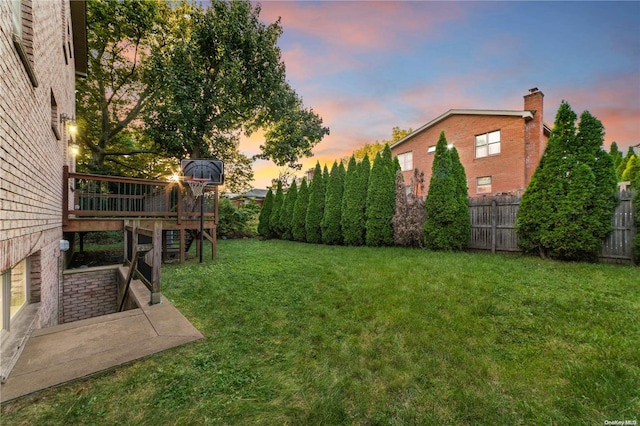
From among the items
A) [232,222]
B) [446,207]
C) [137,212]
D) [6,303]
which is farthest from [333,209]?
[6,303]

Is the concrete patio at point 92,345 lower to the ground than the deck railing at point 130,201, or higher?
lower

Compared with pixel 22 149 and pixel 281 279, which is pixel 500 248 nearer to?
pixel 281 279

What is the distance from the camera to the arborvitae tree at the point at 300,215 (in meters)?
12.1

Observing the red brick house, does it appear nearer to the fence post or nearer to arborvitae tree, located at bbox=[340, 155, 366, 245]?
the fence post

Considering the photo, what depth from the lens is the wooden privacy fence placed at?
206 inches

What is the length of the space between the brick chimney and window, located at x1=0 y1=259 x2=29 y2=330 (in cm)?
1565

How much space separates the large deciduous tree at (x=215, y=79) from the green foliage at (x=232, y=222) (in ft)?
8.69

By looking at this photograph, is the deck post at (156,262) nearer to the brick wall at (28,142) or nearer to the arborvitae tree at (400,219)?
the brick wall at (28,142)

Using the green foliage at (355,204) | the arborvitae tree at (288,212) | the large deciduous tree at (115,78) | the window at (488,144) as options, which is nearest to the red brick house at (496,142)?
the window at (488,144)

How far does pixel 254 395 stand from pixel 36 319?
301 cm

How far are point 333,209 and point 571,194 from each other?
23.0ft

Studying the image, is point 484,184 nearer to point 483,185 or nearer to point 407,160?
point 483,185

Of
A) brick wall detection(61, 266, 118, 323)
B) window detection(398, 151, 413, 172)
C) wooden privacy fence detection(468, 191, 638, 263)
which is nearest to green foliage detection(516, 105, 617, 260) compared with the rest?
wooden privacy fence detection(468, 191, 638, 263)

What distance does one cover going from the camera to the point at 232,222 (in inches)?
546
